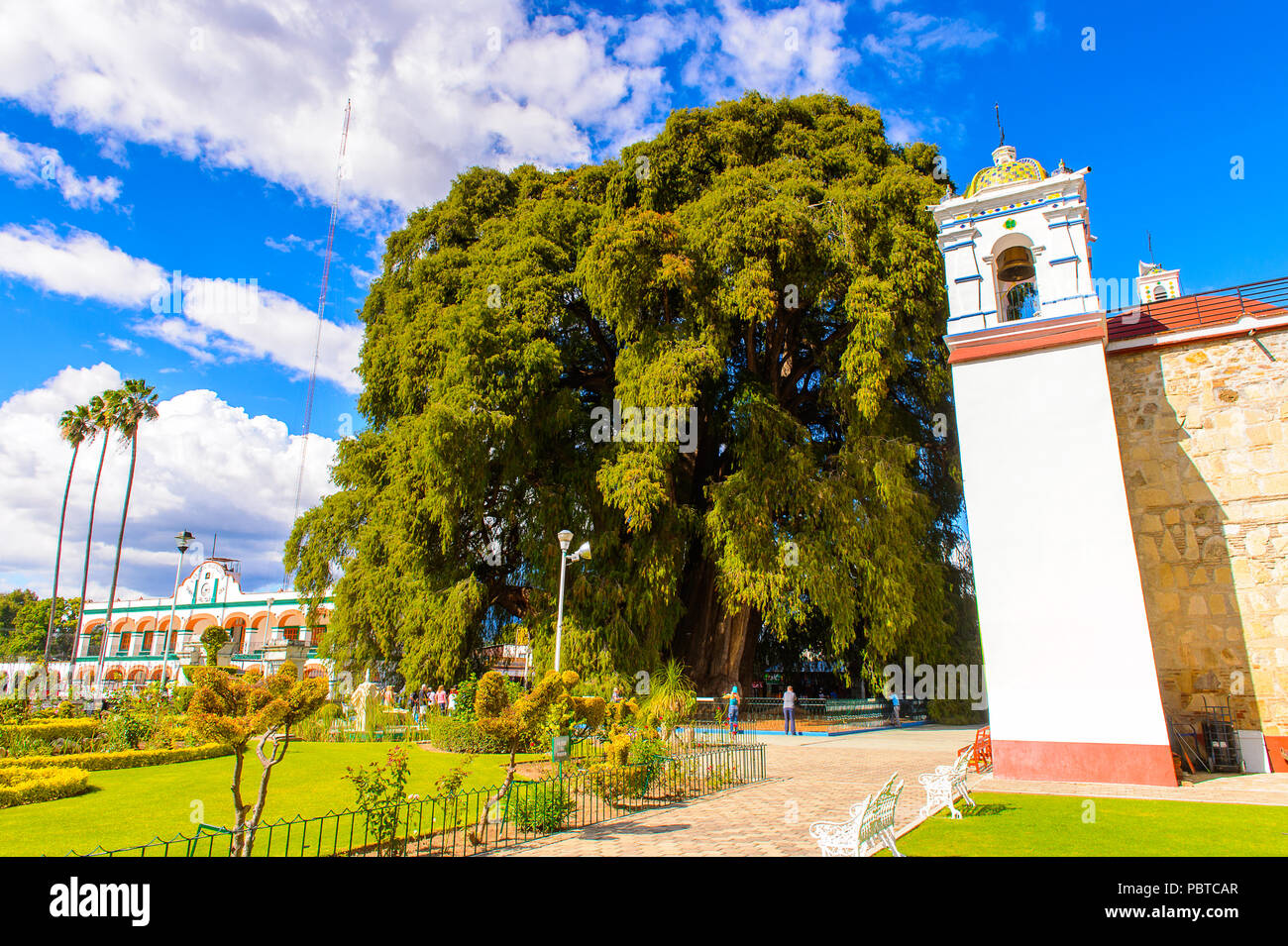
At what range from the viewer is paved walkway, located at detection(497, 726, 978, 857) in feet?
24.9

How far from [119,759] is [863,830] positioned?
1488 centimetres

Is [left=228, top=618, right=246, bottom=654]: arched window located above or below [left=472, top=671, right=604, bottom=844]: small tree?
above

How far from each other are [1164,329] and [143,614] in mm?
64279

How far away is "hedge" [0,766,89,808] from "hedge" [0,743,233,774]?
1.92 feet

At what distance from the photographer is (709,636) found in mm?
23656

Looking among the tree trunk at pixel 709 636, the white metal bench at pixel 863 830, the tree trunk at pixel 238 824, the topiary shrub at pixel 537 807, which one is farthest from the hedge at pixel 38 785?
the tree trunk at pixel 709 636

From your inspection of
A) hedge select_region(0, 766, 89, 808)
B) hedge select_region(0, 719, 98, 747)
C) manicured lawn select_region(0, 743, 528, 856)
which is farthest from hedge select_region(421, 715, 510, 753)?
hedge select_region(0, 719, 98, 747)

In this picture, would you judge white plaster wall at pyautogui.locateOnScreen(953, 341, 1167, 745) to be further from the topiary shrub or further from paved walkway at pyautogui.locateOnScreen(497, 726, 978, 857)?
the topiary shrub

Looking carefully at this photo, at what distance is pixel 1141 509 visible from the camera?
45.9 feet

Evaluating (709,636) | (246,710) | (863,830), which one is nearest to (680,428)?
(709,636)

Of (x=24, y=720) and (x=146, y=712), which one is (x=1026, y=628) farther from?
(x=24, y=720)

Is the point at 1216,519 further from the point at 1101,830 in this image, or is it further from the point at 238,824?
the point at 238,824

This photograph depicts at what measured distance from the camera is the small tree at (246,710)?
20.1ft

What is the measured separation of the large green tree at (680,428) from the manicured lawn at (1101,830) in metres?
9.34
